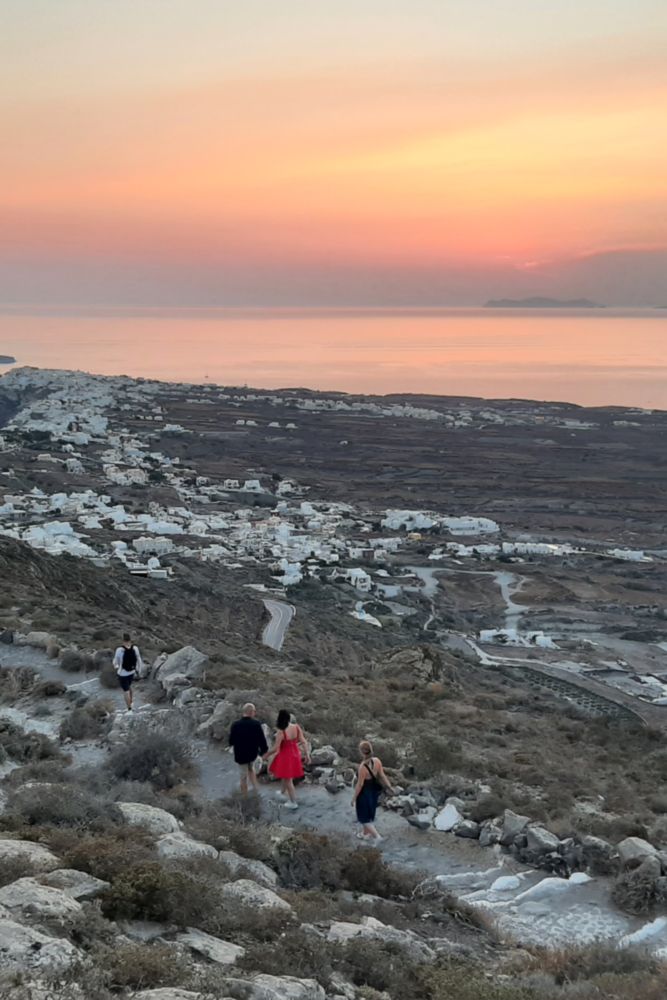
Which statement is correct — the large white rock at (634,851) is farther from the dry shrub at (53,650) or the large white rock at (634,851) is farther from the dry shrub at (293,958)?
the dry shrub at (53,650)

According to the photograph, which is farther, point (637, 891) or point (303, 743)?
point (303, 743)

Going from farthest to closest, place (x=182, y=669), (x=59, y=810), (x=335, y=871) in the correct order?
(x=182, y=669) < (x=335, y=871) < (x=59, y=810)

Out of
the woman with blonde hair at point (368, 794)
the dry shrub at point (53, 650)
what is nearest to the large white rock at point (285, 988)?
the woman with blonde hair at point (368, 794)

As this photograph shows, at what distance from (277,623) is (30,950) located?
2505cm

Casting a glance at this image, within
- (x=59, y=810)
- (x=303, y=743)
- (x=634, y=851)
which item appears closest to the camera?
(x=59, y=810)

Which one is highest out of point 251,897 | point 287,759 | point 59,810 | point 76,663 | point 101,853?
point 101,853

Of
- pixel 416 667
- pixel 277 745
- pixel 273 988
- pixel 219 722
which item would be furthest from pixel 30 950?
pixel 416 667

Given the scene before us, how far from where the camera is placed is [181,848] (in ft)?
19.5

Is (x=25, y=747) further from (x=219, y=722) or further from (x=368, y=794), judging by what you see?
(x=368, y=794)

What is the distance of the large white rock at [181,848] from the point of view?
19.0 ft

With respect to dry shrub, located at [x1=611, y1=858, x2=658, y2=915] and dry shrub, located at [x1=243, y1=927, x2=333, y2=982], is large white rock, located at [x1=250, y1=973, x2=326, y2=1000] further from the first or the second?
dry shrub, located at [x1=611, y1=858, x2=658, y2=915]

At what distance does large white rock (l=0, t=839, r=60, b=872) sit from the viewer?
4895mm

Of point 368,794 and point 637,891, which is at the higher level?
point 368,794

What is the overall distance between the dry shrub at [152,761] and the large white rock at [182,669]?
7.98 feet
